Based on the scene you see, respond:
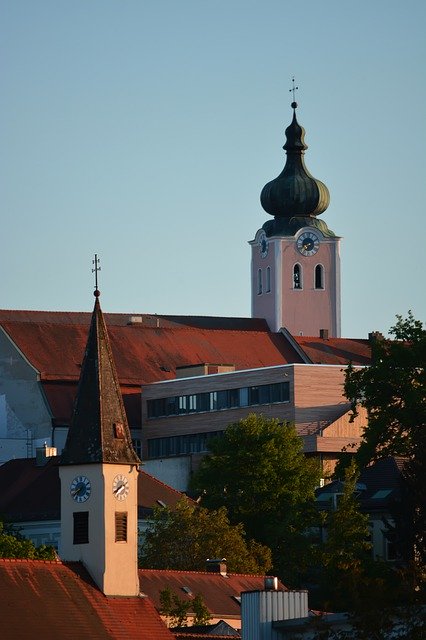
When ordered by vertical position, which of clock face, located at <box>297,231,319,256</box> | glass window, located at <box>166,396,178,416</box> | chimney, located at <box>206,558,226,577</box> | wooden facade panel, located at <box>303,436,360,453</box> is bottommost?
chimney, located at <box>206,558,226,577</box>

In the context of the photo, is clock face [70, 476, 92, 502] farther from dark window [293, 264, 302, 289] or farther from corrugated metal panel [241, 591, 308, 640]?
dark window [293, 264, 302, 289]

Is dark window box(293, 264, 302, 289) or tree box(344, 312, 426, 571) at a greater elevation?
dark window box(293, 264, 302, 289)

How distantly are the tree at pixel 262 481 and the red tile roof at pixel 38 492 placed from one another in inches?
69.8

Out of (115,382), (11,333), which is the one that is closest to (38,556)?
(115,382)

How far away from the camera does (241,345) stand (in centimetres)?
14588

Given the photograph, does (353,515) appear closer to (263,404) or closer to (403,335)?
(403,335)

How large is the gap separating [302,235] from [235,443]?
65734 millimetres

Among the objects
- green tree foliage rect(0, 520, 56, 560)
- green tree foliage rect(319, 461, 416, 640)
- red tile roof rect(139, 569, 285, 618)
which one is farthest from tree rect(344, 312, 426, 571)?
green tree foliage rect(0, 520, 56, 560)

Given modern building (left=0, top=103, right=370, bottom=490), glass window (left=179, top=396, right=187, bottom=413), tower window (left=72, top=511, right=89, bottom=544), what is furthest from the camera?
glass window (left=179, top=396, right=187, bottom=413)

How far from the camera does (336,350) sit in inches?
5669

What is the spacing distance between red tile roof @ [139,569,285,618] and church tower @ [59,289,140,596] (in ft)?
31.9

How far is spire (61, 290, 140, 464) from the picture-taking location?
69938mm

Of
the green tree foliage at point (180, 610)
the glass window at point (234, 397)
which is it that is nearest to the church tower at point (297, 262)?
the glass window at point (234, 397)

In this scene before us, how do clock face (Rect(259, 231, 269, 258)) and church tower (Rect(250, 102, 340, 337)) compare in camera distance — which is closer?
church tower (Rect(250, 102, 340, 337))
